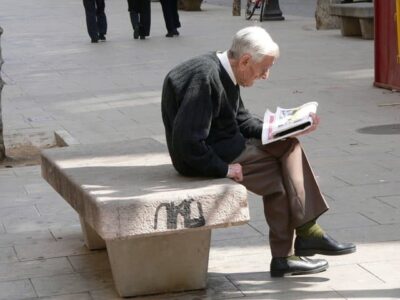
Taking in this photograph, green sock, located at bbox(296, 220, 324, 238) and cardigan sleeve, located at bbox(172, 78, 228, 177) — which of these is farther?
green sock, located at bbox(296, 220, 324, 238)

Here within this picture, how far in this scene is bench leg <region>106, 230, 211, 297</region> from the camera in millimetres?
5012

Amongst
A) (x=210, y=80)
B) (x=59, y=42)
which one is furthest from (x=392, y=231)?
(x=59, y=42)

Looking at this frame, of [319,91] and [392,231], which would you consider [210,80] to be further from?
[319,91]

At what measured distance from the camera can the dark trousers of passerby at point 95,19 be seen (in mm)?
18922

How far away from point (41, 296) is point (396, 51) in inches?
296

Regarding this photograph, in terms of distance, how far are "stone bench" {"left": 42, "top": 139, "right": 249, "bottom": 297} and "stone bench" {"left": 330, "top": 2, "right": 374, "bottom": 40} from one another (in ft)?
39.5

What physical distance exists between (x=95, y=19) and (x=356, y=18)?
16.1 ft

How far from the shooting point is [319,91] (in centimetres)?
1209

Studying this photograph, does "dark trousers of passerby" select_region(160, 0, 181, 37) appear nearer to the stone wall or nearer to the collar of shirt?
the stone wall

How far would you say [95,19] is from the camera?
62.9ft

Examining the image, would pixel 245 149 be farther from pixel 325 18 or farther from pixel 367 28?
pixel 325 18

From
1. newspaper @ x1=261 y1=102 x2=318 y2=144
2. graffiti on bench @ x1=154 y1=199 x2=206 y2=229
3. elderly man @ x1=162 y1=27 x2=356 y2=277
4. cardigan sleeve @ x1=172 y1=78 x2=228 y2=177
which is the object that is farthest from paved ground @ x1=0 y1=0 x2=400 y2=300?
newspaper @ x1=261 y1=102 x2=318 y2=144

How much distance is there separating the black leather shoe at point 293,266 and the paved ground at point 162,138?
0.06 meters

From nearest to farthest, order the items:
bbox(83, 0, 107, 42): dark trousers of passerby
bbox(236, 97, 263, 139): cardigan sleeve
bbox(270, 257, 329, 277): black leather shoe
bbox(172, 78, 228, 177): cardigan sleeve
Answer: bbox(172, 78, 228, 177): cardigan sleeve, bbox(270, 257, 329, 277): black leather shoe, bbox(236, 97, 263, 139): cardigan sleeve, bbox(83, 0, 107, 42): dark trousers of passerby
